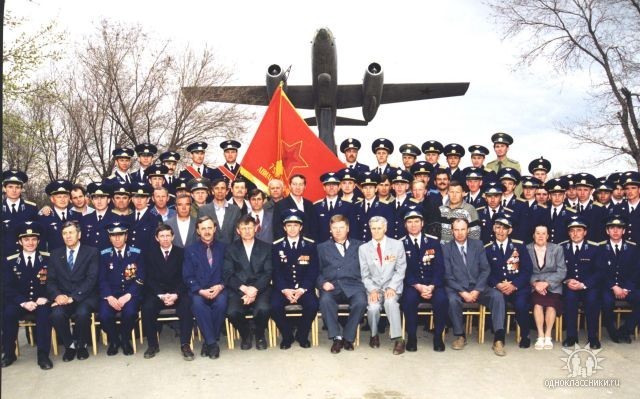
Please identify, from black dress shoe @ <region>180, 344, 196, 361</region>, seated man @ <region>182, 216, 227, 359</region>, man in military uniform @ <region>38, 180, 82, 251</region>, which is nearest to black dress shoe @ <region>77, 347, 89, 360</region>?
black dress shoe @ <region>180, 344, 196, 361</region>

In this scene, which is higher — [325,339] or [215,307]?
[215,307]

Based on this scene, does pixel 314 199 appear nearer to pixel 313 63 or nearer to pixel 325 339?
pixel 325 339

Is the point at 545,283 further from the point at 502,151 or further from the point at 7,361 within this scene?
the point at 7,361

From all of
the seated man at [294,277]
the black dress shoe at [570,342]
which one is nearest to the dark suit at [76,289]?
the seated man at [294,277]

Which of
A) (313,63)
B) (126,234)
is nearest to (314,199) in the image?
(126,234)

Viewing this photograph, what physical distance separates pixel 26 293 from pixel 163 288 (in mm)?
1320

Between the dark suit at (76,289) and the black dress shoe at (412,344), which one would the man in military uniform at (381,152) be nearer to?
the black dress shoe at (412,344)

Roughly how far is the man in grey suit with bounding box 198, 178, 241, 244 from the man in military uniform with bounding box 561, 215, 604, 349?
3638 millimetres

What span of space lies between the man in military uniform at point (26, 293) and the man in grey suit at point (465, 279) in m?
3.86

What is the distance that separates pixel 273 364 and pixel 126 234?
6.94 feet

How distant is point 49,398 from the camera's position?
4199mm

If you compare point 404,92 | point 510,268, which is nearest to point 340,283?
point 510,268

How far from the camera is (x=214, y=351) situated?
514 cm

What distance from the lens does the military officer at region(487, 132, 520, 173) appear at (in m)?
7.46
